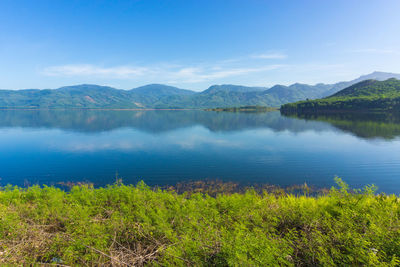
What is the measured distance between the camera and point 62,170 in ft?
116

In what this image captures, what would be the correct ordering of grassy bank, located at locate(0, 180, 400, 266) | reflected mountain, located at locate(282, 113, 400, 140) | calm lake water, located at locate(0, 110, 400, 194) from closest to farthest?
grassy bank, located at locate(0, 180, 400, 266), calm lake water, located at locate(0, 110, 400, 194), reflected mountain, located at locate(282, 113, 400, 140)

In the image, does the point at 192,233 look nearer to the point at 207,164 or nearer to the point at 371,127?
the point at 207,164

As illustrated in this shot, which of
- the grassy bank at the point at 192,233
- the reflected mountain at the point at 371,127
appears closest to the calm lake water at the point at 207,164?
the reflected mountain at the point at 371,127

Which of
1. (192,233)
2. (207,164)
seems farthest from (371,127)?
(192,233)

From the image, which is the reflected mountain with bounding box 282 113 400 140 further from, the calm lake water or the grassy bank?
the grassy bank

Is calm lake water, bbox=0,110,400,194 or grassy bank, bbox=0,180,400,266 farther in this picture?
calm lake water, bbox=0,110,400,194

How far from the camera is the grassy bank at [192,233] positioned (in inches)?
316

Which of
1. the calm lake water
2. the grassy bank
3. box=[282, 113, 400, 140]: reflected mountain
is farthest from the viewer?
box=[282, 113, 400, 140]: reflected mountain

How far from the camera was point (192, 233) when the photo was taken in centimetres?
1009

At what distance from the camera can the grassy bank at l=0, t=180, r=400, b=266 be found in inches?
316

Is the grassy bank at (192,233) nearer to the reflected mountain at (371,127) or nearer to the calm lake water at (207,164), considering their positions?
the calm lake water at (207,164)

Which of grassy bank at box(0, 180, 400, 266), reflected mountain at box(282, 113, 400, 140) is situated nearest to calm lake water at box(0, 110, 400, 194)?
reflected mountain at box(282, 113, 400, 140)

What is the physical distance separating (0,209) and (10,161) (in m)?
41.0

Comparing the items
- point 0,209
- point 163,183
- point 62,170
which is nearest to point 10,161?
point 62,170
